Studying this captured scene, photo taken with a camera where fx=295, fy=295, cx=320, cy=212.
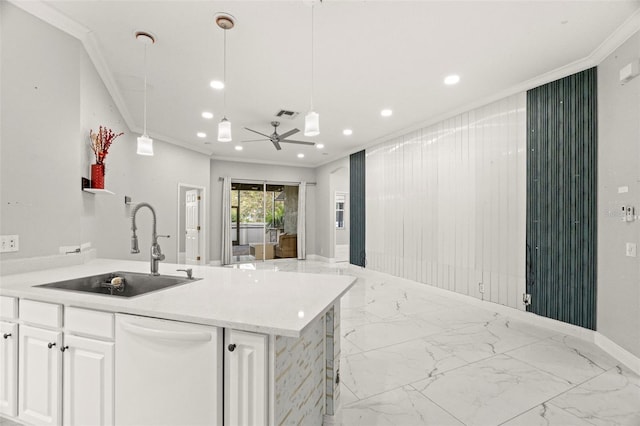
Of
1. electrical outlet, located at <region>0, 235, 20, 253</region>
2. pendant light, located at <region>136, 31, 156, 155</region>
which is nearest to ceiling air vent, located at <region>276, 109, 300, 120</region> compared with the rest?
pendant light, located at <region>136, 31, 156, 155</region>

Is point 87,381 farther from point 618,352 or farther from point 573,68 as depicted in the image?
point 573,68

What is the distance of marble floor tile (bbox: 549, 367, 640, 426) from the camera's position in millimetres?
1873

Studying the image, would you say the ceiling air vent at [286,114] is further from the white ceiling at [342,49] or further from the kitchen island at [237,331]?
the kitchen island at [237,331]

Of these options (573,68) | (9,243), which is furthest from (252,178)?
(573,68)

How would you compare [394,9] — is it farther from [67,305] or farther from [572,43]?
[67,305]

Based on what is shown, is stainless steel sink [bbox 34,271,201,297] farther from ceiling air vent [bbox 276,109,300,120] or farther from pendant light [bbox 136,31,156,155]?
ceiling air vent [bbox 276,109,300,120]

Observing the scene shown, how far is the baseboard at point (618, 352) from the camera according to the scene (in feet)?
7.93

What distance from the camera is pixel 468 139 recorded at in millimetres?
4344

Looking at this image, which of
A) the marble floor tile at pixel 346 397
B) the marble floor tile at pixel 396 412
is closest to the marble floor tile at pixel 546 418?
the marble floor tile at pixel 396 412

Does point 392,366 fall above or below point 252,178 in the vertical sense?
below

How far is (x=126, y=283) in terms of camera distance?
2.09 meters

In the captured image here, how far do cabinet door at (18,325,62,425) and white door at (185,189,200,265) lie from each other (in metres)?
5.77

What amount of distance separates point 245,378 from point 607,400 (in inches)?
100

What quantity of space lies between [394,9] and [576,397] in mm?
3165
